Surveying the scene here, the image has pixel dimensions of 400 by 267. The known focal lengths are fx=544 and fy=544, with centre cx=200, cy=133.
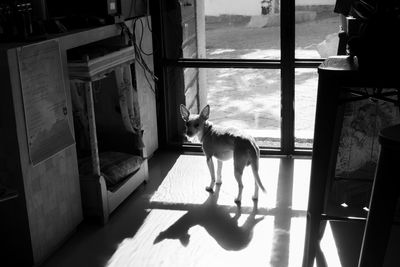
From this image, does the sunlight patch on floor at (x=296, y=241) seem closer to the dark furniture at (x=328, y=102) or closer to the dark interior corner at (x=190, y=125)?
the dark interior corner at (x=190, y=125)

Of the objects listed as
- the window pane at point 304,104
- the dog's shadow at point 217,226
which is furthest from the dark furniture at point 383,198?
the window pane at point 304,104

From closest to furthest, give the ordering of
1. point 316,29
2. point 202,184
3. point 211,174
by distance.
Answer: point 211,174, point 202,184, point 316,29

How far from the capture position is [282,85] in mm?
3955

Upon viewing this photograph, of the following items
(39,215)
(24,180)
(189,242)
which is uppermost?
(24,180)

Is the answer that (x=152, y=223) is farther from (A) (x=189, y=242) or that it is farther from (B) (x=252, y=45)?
(B) (x=252, y=45)

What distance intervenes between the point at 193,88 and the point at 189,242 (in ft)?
5.51

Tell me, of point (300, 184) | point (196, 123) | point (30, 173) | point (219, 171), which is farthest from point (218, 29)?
point (30, 173)

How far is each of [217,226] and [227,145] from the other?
517mm

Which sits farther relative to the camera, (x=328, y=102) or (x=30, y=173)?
(x=30, y=173)

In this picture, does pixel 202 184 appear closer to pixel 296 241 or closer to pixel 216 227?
pixel 216 227

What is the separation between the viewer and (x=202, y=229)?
3.00 meters

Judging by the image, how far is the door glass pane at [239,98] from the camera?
4109 millimetres

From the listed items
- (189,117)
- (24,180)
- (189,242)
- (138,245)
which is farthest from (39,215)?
(189,117)

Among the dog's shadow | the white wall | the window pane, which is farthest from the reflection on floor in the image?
the white wall
